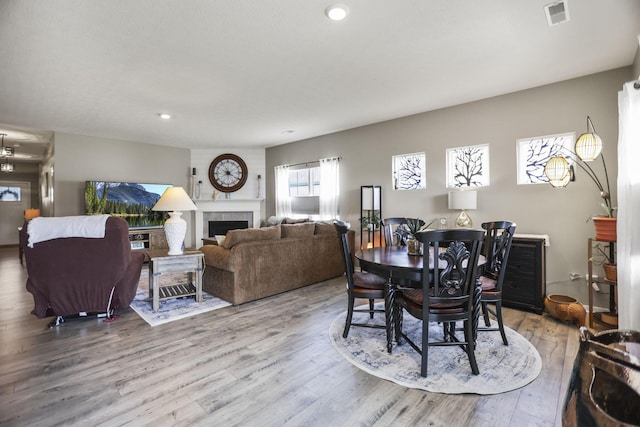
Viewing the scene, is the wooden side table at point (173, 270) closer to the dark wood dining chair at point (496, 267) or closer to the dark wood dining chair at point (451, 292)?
the dark wood dining chair at point (451, 292)

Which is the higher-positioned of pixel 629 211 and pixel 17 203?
pixel 17 203

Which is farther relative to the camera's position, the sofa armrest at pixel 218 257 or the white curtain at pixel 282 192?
the white curtain at pixel 282 192

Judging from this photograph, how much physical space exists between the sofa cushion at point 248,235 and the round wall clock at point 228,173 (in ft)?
13.4

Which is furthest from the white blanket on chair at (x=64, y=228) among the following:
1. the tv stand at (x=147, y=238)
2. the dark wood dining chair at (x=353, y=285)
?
the tv stand at (x=147, y=238)

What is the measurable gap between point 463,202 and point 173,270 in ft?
12.5

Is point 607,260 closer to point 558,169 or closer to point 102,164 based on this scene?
point 558,169

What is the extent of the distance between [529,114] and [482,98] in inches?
24.8

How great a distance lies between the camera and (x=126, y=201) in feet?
20.7

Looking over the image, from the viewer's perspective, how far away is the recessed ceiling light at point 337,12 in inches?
85.7

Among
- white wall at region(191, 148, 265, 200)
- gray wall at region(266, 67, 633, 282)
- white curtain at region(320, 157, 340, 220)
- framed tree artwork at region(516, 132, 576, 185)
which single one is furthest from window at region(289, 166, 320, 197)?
framed tree artwork at region(516, 132, 576, 185)

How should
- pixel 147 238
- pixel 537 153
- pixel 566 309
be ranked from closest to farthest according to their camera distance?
1. pixel 566 309
2. pixel 537 153
3. pixel 147 238

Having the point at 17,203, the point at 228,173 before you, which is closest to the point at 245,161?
the point at 228,173

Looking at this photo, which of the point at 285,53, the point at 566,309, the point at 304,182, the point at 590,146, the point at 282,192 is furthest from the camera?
the point at 282,192

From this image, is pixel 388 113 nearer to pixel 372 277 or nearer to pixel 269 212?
pixel 372 277
